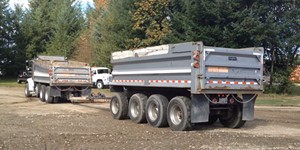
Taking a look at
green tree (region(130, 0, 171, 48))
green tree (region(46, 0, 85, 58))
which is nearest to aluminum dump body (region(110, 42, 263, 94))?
green tree (region(130, 0, 171, 48))

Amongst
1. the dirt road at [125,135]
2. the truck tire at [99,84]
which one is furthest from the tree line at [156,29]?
the dirt road at [125,135]

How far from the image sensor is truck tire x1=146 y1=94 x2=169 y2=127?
13.2m

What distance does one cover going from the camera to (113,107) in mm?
16344

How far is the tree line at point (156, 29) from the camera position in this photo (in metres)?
30.5

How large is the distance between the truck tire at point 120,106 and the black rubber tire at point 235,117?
3761 millimetres

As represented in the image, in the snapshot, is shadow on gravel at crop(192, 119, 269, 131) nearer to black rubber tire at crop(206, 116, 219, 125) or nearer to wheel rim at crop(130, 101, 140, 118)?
black rubber tire at crop(206, 116, 219, 125)

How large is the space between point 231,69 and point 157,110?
9.01ft

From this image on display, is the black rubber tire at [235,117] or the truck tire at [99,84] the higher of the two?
the truck tire at [99,84]

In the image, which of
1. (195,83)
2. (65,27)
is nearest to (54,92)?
(195,83)

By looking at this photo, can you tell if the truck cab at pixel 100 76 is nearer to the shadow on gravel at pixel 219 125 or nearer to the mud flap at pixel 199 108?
the shadow on gravel at pixel 219 125

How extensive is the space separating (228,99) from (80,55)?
3875cm

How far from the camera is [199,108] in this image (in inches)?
476

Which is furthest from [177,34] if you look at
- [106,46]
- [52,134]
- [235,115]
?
[52,134]

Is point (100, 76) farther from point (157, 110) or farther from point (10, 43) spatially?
point (157, 110)
